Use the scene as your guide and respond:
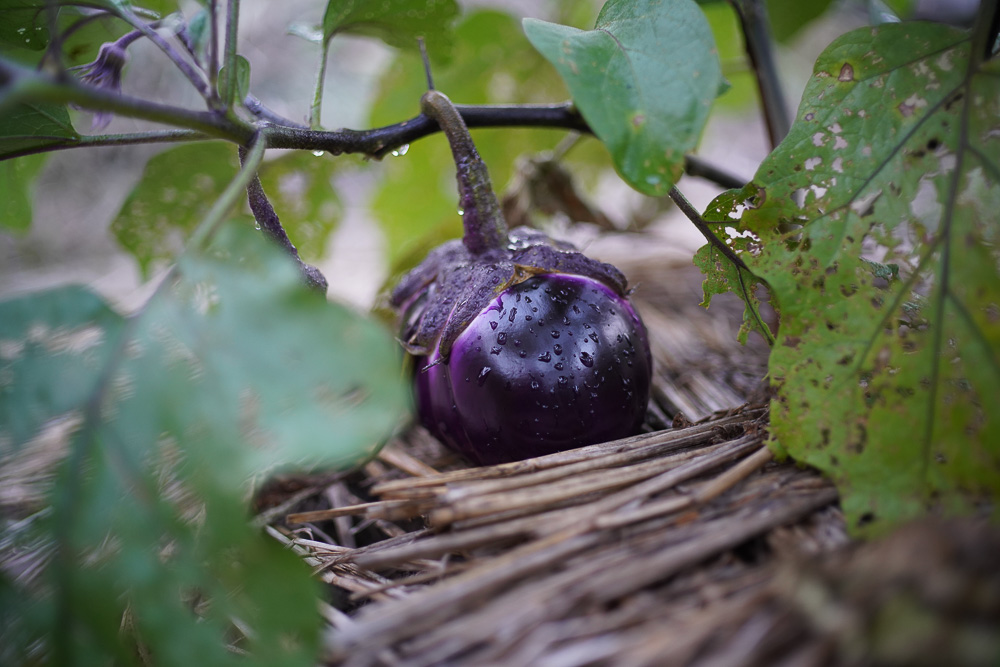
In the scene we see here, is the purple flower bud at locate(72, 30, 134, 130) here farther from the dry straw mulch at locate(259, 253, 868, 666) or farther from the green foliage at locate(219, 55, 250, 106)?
the dry straw mulch at locate(259, 253, 868, 666)

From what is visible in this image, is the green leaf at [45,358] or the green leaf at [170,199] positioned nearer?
the green leaf at [45,358]

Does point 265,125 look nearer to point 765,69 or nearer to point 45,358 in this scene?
point 45,358

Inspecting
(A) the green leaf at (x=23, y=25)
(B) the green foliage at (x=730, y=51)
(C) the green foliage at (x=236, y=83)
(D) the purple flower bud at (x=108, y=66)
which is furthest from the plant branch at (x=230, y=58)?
(B) the green foliage at (x=730, y=51)

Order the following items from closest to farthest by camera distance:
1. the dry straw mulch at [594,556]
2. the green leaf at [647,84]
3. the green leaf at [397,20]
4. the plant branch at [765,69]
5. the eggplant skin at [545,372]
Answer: the dry straw mulch at [594,556], the green leaf at [647,84], the eggplant skin at [545,372], the green leaf at [397,20], the plant branch at [765,69]

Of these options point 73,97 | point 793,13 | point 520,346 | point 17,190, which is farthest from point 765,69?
point 17,190

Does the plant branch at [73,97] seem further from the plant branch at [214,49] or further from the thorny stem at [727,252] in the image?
the thorny stem at [727,252]
